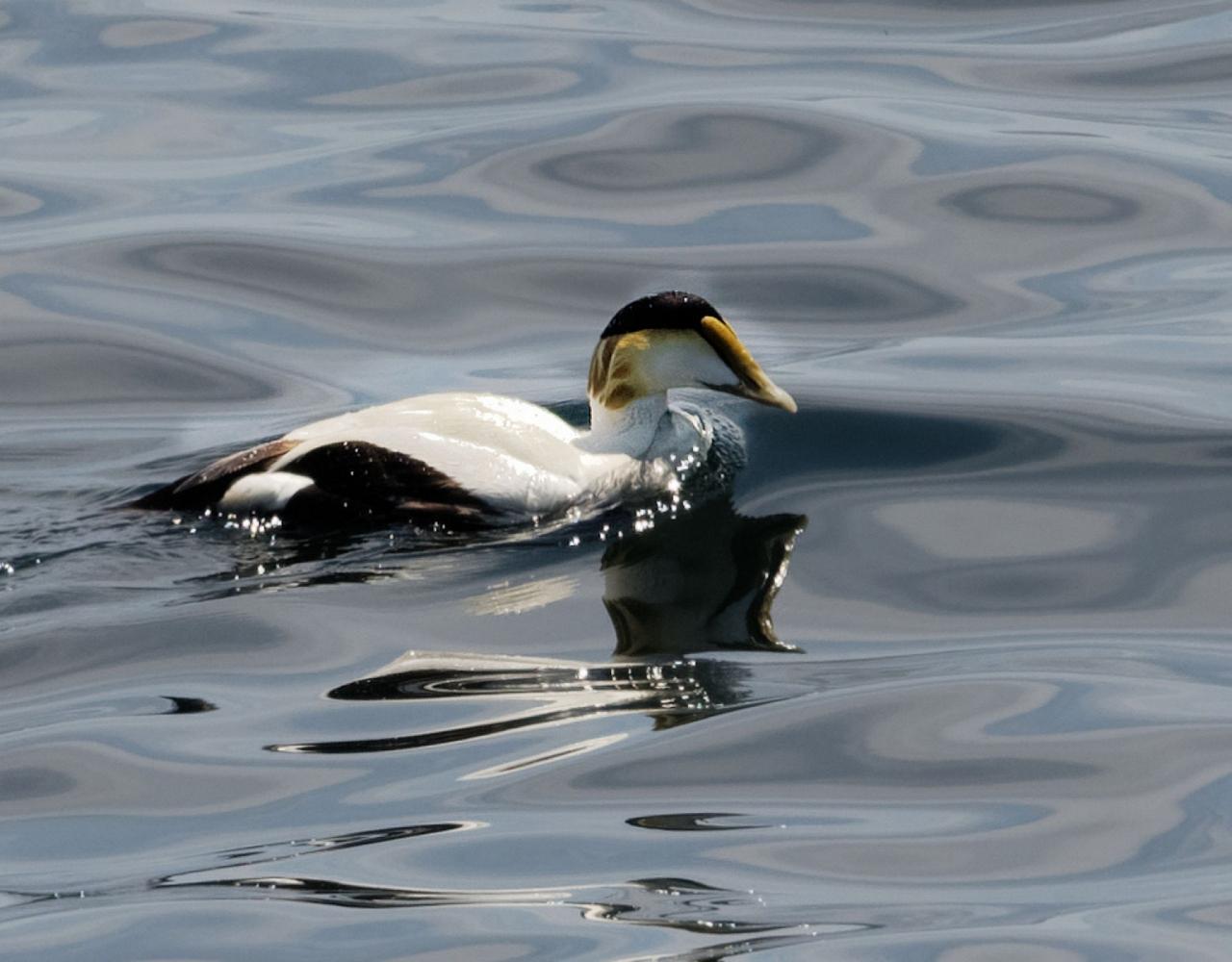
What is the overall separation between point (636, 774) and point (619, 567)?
1547mm

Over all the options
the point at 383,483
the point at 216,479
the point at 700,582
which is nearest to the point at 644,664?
the point at 700,582

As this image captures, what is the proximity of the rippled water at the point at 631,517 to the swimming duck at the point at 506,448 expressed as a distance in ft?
0.45

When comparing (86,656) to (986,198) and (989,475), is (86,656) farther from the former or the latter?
(986,198)

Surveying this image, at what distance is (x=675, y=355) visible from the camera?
7.44m

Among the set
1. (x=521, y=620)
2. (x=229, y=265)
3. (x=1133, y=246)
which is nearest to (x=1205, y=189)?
(x=1133, y=246)

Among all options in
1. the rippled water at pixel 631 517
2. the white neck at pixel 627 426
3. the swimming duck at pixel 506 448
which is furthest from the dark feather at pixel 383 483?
the white neck at pixel 627 426

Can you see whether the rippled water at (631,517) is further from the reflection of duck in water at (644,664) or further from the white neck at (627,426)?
the white neck at (627,426)

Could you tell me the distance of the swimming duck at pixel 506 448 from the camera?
6.77 m

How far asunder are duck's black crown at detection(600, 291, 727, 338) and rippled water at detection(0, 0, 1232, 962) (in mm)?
588

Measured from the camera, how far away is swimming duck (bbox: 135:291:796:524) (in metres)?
6.77

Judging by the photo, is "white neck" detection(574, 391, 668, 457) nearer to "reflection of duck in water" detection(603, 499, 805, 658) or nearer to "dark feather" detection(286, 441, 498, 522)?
"reflection of duck in water" detection(603, 499, 805, 658)

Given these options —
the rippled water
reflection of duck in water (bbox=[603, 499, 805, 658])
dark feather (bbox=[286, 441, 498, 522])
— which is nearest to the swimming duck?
dark feather (bbox=[286, 441, 498, 522])

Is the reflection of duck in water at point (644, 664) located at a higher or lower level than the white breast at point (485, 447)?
lower

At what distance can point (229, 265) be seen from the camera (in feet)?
33.0
